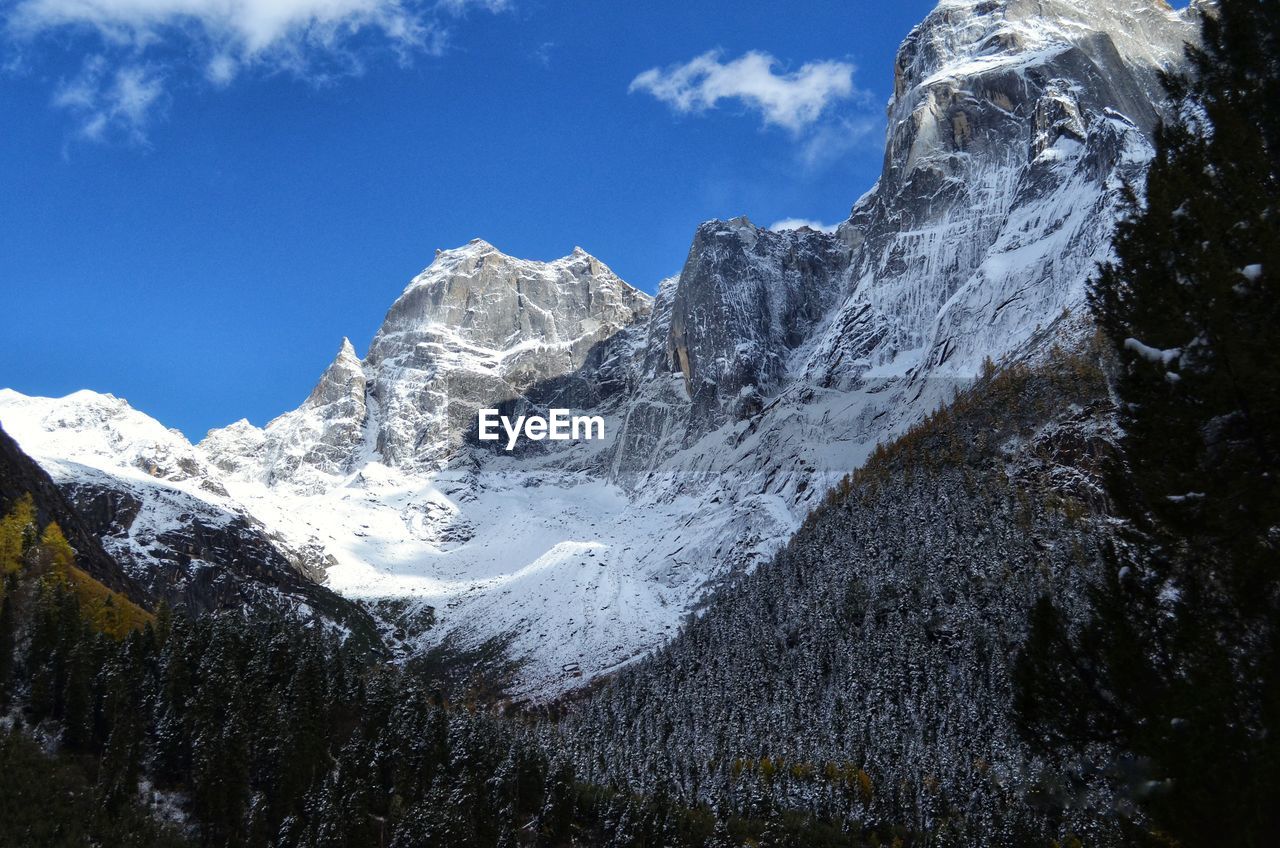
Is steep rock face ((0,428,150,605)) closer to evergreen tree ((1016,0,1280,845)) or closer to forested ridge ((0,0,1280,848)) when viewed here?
forested ridge ((0,0,1280,848))

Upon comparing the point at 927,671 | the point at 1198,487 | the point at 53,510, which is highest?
the point at 53,510

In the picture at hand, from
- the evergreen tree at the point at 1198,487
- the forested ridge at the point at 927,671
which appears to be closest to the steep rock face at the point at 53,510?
the forested ridge at the point at 927,671

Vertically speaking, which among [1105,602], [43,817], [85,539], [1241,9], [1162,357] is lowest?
[43,817]

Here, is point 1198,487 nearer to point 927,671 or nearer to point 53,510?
point 927,671

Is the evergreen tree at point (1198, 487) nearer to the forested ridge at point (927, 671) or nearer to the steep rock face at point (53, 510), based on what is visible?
the forested ridge at point (927, 671)

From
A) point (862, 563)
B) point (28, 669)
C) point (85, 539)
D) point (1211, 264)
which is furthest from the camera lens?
point (862, 563)

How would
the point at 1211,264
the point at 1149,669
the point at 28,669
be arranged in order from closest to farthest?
the point at 1211,264, the point at 1149,669, the point at 28,669

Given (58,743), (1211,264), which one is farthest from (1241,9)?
(58,743)

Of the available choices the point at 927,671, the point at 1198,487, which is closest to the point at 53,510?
the point at 927,671

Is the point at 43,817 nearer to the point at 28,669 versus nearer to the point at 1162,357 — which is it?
the point at 28,669
